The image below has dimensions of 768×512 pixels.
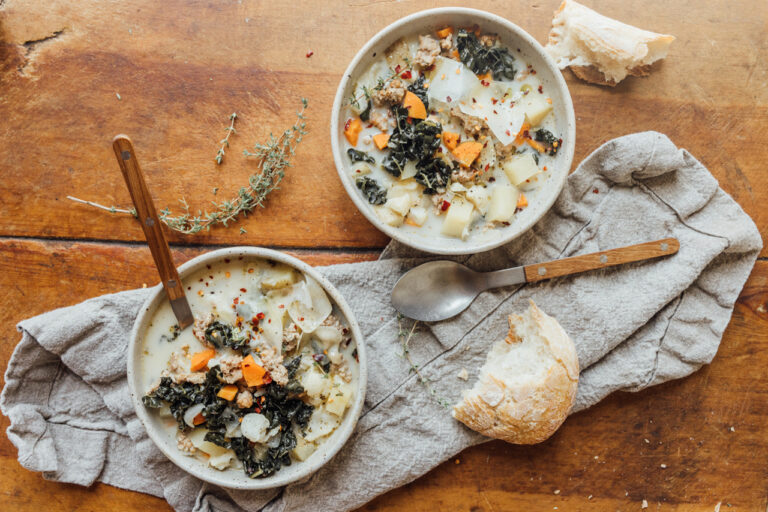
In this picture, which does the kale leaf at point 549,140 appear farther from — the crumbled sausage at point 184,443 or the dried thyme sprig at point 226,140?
the crumbled sausage at point 184,443

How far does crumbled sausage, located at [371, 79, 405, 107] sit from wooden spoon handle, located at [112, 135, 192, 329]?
3.84 ft

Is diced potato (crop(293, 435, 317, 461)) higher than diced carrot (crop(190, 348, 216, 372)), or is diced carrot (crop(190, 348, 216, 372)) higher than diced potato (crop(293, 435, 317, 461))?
diced carrot (crop(190, 348, 216, 372))

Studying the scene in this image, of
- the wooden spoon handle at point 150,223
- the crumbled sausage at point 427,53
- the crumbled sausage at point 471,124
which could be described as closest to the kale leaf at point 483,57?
the crumbled sausage at point 427,53

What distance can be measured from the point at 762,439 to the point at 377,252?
237 cm

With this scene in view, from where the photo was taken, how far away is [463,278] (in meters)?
3.20

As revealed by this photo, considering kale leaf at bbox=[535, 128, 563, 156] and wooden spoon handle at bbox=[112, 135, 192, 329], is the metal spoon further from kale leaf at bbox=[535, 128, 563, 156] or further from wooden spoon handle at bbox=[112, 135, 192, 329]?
wooden spoon handle at bbox=[112, 135, 192, 329]

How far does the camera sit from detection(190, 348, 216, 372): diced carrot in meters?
2.88

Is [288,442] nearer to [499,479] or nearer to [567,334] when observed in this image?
[499,479]

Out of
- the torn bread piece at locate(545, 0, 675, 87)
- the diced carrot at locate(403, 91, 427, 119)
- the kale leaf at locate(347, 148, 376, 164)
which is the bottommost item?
the kale leaf at locate(347, 148, 376, 164)

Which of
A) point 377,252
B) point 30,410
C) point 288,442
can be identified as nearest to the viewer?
point 288,442

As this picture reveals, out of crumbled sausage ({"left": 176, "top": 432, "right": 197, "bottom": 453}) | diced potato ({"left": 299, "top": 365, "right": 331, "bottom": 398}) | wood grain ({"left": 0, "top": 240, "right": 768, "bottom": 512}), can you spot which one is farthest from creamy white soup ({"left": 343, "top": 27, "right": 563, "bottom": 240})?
crumbled sausage ({"left": 176, "top": 432, "right": 197, "bottom": 453})

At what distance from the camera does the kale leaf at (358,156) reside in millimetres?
3072

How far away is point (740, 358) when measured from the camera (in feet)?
11.1

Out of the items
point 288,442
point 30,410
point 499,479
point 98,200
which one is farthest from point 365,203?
point 30,410
